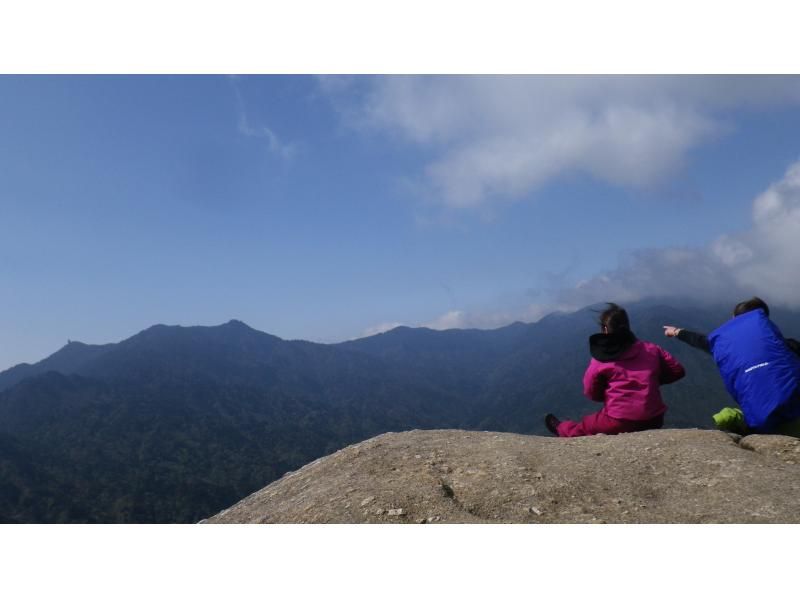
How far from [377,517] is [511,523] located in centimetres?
153

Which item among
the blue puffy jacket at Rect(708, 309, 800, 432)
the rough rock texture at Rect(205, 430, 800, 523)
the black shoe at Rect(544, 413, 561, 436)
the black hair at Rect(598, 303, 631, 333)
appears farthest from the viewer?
the black shoe at Rect(544, 413, 561, 436)

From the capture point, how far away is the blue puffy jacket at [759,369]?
7539 mm

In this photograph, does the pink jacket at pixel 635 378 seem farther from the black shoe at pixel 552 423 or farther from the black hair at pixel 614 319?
the black shoe at pixel 552 423

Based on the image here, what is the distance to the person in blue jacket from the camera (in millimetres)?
7547

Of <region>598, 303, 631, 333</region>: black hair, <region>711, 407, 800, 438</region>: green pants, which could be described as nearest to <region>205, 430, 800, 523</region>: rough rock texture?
<region>711, 407, 800, 438</region>: green pants

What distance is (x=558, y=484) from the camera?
6512 mm

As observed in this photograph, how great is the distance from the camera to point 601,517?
5680 millimetres

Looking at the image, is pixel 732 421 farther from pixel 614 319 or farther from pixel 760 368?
pixel 614 319


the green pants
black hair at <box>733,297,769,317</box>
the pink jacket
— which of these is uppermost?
black hair at <box>733,297,769,317</box>

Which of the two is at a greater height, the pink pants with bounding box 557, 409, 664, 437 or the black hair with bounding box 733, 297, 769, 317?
the black hair with bounding box 733, 297, 769, 317

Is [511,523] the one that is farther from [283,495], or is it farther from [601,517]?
[283,495]

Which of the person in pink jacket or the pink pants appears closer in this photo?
the person in pink jacket

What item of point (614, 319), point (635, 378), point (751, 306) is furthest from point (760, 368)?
point (614, 319)

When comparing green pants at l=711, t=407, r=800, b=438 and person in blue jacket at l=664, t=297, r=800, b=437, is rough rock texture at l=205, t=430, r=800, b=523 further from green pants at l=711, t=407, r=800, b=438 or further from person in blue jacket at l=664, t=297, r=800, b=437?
green pants at l=711, t=407, r=800, b=438
